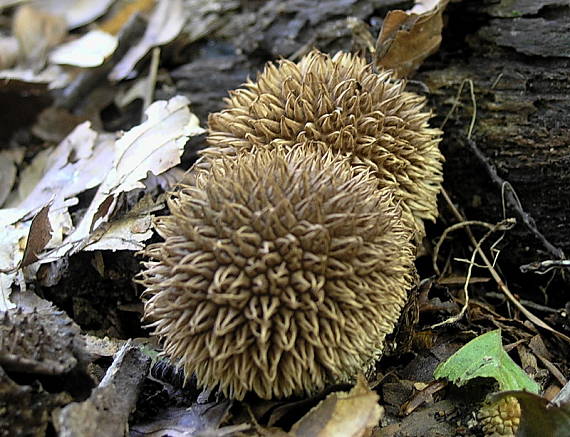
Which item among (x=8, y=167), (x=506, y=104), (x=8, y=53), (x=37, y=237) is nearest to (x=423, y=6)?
(x=506, y=104)

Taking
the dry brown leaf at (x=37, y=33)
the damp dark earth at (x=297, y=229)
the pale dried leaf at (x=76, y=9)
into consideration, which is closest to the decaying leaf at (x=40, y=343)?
the damp dark earth at (x=297, y=229)

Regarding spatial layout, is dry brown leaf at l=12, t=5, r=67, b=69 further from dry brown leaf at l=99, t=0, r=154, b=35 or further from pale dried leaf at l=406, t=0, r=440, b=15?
pale dried leaf at l=406, t=0, r=440, b=15

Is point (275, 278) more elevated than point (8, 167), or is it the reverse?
point (275, 278)

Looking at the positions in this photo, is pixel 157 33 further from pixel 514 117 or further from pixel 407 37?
pixel 514 117

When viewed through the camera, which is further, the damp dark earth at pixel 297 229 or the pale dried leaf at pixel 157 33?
the pale dried leaf at pixel 157 33

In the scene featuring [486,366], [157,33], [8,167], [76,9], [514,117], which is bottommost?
[486,366]

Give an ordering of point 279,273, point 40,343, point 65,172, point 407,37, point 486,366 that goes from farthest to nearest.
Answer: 1. point 65,172
2. point 407,37
3. point 486,366
4. point 40,343
5. point 279,273

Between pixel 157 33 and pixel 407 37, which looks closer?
pixel 407 37

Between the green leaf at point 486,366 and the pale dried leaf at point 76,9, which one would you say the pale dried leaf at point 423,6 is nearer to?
the green leaf at point 486,366
